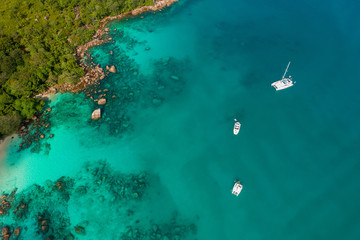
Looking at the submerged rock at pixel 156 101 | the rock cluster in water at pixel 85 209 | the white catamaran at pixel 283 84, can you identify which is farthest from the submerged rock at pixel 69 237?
the white catamaran at pixel 283 84

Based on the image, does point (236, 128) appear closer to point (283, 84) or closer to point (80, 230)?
point (283, 84)

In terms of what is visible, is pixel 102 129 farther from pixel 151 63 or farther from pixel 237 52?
pixel 237 52

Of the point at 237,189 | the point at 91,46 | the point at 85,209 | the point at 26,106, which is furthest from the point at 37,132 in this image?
the point at 237,189

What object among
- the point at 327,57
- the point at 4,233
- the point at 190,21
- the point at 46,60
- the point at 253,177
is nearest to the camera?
the point at 4,233

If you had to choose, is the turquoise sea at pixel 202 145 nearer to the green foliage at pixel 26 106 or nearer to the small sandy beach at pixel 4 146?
the small sandy beach at pixel 4 146

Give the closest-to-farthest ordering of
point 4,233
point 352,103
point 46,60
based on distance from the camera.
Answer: point 4,233 → point 352,103 → point 46,60

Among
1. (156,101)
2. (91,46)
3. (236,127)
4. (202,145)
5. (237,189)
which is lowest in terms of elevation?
(237,189)

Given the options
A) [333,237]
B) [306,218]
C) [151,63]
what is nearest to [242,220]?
[306,218]
